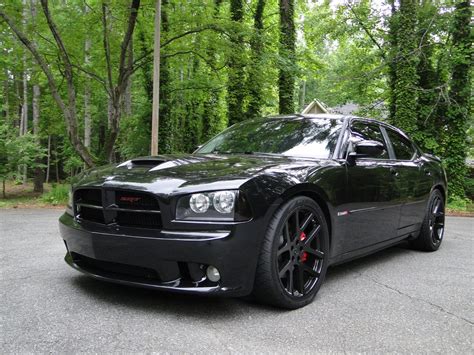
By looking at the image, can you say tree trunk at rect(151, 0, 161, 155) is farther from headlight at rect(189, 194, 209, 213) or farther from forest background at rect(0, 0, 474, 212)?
headlight at rect(189, 194, 209, 213)

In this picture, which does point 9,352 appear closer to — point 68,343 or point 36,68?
point 68,343

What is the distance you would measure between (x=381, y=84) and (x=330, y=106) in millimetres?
2599

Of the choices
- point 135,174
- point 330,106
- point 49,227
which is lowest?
point 49,227

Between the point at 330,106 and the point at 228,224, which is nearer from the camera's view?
the point at 228,224

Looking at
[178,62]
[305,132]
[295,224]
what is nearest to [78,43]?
[178,62]

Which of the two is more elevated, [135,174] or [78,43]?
[78,43]

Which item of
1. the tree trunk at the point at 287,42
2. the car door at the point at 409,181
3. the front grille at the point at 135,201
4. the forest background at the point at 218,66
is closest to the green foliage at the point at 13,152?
the forest background at the point at 218,66

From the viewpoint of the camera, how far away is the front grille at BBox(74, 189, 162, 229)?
9.26 feet

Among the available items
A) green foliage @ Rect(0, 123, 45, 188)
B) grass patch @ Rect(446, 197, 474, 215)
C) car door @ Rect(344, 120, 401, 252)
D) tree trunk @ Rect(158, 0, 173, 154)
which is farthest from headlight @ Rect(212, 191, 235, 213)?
green foliage @ Rect(0, 123, 45, 188)

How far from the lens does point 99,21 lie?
37.6ft

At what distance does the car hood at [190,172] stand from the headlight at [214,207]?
0.05 meters

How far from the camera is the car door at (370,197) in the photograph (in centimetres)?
376

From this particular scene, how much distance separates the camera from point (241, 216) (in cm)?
276

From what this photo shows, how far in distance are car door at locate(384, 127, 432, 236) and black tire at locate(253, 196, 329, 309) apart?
164 centimetres
